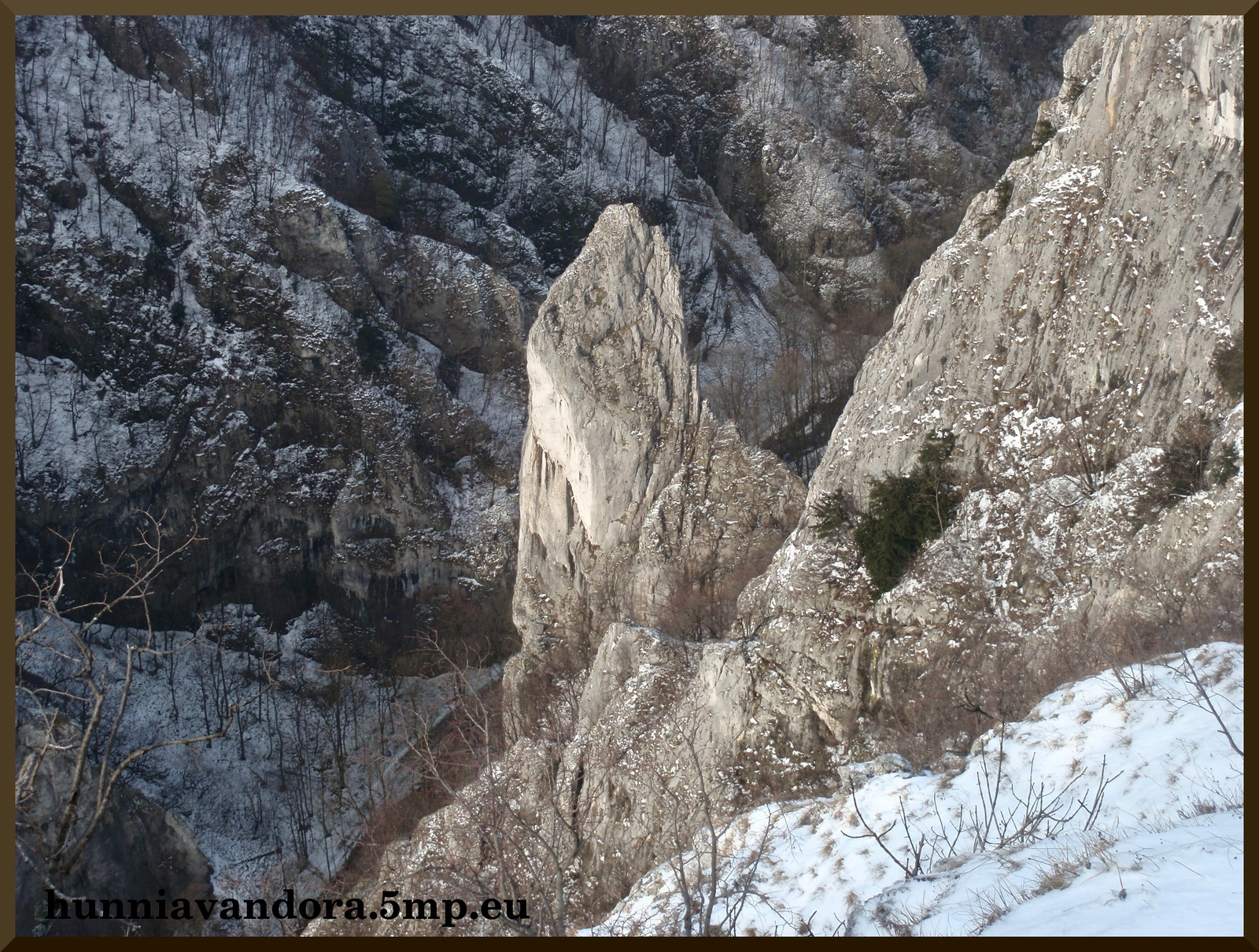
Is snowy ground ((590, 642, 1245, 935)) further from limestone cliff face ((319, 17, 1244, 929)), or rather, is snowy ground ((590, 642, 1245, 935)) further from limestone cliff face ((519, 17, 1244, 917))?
limestone cliff face ((519, 17, 1244, 917))

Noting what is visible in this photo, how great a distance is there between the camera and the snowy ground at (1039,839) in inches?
217

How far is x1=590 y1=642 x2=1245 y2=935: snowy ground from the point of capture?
18.1 ft

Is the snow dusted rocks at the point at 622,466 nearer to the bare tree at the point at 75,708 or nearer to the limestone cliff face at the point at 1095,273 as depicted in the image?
the limestone cliff face at the point at 1095,273

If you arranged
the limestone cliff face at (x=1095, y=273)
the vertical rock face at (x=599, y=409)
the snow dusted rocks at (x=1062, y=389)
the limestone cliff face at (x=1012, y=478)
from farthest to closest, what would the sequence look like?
the vertical rock face at (x=599, y=409) → the limestone cliff face at (x=1095, y=273) → the snow dusted rocks at (x=1062, y=389) → the limestone cliff face at (x=1012, y=478)

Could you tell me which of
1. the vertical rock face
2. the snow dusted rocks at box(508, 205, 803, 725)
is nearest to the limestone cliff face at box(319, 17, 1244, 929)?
the snow dusted rocks at box(508, 205, 803, 725)

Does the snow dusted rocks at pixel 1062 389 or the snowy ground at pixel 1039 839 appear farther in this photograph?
the snow dusted rocks at pixel 1062 389

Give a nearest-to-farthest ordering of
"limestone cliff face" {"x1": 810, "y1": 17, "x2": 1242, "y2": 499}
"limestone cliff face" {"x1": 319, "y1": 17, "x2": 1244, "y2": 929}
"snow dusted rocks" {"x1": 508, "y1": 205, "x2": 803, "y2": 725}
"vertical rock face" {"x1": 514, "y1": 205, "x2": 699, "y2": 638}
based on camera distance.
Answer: "limestone cliff face" {"x1": 319, "y1": 17, "x2": 1244, "y2": 929}, "limestone cliff face" {"x1": 810, "y1": 17, "x2": 1242, "y2": 499}, "snow dusted rocks" {"x1": 508, "y1": 205, "x2": 803, "y2": 725}, "vertical rock face" {"x1": 514, "y1": 205, "x2": 699, "y2": 638}

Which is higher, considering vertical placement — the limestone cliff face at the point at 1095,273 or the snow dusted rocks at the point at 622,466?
the limestone cliff face at the point at 1095,273

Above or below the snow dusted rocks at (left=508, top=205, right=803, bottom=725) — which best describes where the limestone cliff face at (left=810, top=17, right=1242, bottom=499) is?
above

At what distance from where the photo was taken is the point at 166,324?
48375 mm

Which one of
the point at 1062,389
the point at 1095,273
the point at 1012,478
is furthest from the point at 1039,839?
the point at 1095,273

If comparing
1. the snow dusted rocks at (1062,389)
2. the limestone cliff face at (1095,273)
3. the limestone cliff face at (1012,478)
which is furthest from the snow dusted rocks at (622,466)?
the snow dusted rocks at (1062,389)

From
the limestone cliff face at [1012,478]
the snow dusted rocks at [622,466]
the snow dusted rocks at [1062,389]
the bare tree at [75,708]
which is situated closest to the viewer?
the bare tree at [75,708]

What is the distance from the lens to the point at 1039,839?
6949mm
